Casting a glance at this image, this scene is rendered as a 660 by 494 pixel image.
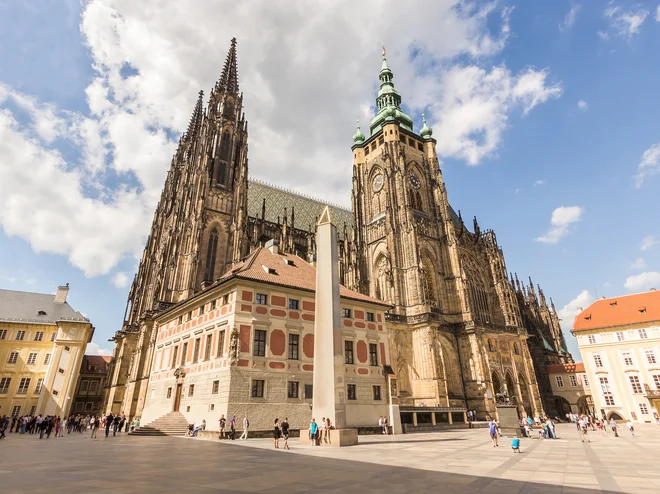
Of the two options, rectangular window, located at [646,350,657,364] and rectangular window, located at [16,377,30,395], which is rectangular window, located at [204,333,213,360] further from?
rectangular window, located at [646,350,657,364]

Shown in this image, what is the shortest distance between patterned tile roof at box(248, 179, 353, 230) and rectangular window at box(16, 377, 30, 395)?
31160 mm

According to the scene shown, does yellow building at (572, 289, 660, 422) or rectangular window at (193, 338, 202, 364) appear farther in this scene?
yellow building at (572, 289, 660, 422)

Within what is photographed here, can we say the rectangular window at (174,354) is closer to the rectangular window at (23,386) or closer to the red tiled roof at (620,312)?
the rectangular window at (23,386)

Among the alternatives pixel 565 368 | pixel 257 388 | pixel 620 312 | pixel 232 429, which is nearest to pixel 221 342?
pixel 257 388

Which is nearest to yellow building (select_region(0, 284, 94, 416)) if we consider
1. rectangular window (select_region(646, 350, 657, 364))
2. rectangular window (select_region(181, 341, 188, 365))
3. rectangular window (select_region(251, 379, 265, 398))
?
rectangular window (select_region(181, 341, 188, 365))

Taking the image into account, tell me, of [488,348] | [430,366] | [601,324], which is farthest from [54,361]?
[601,324]

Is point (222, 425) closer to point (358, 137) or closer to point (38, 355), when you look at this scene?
point (38, 355)

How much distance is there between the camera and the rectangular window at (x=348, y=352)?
25.1m

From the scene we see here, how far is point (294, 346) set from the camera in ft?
76.6

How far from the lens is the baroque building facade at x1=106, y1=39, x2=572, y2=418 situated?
127ft

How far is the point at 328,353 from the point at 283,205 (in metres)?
42.8

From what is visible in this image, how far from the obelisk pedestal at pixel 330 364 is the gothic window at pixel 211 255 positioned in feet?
77.5

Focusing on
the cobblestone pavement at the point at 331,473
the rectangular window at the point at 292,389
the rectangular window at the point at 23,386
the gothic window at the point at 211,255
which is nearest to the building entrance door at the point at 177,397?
the rectangular window at the point at 292,389

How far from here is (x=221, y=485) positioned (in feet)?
Answer: 23.3
